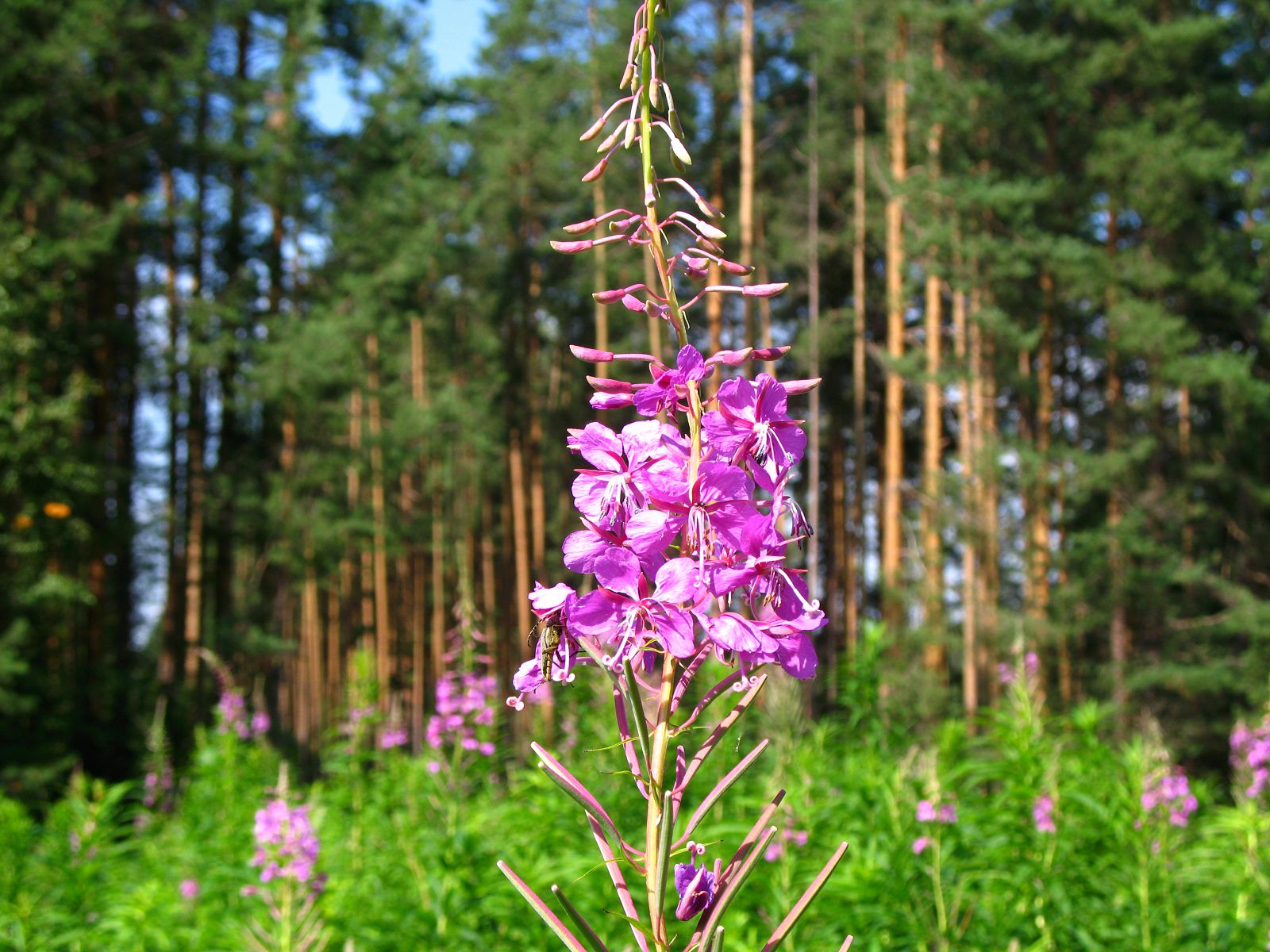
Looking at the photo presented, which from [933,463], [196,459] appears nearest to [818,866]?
[933,463]

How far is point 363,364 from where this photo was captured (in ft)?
69.4

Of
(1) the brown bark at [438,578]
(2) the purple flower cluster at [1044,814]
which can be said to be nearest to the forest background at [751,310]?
(1) the brown bark at [438,578]

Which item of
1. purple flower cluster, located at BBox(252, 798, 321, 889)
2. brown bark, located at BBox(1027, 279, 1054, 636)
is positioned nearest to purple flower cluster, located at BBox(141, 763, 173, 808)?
purple flower cluster, located at BBox(252, 798, 321, 889)

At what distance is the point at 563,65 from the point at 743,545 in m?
25.4

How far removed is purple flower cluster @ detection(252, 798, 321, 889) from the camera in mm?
3602

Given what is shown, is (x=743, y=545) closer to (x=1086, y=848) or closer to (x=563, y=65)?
(x=1086, y=848)

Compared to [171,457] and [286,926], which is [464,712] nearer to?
[286,926]

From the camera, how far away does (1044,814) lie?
13.3ft

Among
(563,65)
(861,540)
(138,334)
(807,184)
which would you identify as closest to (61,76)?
(138,334)

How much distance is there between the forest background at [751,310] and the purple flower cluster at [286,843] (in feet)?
28.9

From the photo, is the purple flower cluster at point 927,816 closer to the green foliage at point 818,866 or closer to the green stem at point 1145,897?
the green foliage at point 818,866

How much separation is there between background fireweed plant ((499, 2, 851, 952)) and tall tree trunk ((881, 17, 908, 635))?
51.6 ft

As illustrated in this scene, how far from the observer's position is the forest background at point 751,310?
48.5 ft

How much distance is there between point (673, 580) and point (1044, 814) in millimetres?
3445
